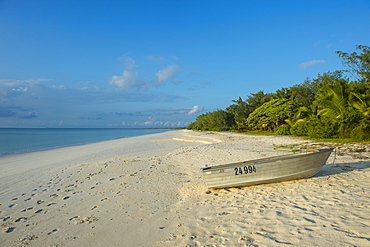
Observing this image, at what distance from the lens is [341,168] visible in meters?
8.09

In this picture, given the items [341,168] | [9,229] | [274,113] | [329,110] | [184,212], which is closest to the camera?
[9,229]

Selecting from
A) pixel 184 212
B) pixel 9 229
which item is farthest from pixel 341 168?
pixel 9 229

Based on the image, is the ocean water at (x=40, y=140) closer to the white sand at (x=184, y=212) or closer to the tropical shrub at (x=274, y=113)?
the white sand at (x=184, y=212)

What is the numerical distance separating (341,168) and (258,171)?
412cm

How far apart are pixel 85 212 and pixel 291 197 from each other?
4938mm

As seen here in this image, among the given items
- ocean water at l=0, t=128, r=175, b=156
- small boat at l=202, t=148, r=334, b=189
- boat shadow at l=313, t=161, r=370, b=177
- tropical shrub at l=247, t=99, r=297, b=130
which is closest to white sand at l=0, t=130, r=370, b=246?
boat shadow at l=313, t=161, r=370, b=177

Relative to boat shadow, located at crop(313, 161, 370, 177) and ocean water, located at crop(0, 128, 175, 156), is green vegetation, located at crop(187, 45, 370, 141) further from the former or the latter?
ocean water, located at crop(0, 128, 175, 156)

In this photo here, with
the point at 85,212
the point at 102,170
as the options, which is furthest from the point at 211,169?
the point at 102,170

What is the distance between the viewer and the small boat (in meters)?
6.12

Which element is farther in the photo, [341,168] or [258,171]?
[341,168]

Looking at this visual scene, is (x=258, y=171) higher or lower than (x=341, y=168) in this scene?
higher

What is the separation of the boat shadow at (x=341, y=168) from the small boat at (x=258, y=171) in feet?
5.03

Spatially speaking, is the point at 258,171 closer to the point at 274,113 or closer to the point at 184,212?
the point at 184,212

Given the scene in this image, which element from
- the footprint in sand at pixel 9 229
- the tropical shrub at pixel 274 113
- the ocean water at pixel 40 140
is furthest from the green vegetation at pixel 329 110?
the ocean water at pixel 40 140
